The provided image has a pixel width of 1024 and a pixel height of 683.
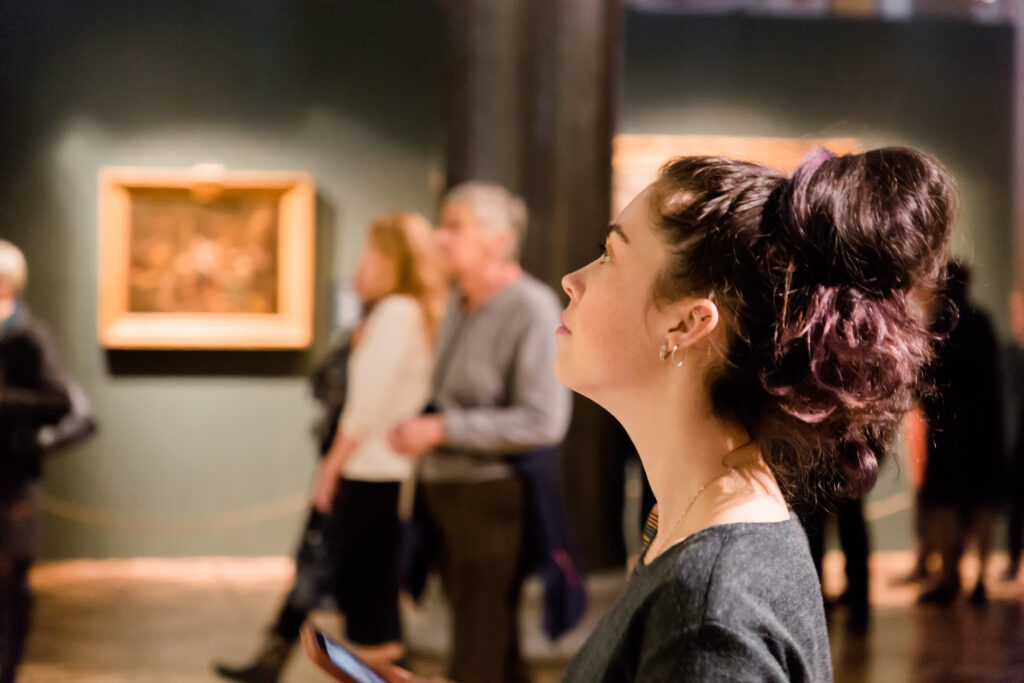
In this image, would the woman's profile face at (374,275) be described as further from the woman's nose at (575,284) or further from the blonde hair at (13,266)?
the woman's nose at (575,284)

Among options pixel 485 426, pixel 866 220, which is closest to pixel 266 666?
pixel 485 426

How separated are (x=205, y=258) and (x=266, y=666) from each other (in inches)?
57.5

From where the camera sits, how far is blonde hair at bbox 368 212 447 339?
3285 millimetres

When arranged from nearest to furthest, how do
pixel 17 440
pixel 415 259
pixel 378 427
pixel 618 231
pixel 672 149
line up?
pixel 618 231 → pixel 17 440 → pixel 378 427 → pixel 415 259 → pixel 672 149

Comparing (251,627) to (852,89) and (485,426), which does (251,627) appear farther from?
(852,89)

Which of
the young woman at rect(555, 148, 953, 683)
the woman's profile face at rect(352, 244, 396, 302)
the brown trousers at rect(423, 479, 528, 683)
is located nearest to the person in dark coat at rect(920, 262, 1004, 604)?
the brown trousers at rect(423, 479, 528, 683)

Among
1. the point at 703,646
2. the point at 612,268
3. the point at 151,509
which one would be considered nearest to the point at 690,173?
the point at 612,268

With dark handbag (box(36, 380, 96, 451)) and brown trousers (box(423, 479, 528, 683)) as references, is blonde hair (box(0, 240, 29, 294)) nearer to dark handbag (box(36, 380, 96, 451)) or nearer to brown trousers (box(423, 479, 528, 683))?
dark handbag (box(36, 380, 96, 451))

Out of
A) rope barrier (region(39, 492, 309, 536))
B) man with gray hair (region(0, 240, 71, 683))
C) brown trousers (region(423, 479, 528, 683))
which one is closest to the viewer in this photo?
man with gray hair (region(0, 240, 71, 683))

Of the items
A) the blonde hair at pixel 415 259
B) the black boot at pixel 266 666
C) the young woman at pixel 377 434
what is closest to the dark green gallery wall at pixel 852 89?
the blonde hair at pixel 415 259

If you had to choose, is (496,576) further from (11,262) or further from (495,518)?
(11,262)

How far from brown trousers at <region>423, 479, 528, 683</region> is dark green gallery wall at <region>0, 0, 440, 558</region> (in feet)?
2.24

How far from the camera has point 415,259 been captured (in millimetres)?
3375

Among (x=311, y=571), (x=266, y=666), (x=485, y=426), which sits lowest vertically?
(x=266, y=666)
